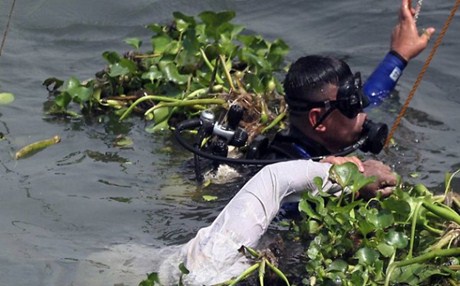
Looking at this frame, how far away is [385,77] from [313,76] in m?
1.04

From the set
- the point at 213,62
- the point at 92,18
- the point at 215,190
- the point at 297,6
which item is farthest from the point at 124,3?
the point at 215,190

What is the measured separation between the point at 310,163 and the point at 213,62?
197cm

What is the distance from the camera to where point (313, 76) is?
4500mm

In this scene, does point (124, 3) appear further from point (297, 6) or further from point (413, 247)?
point (413, 247)

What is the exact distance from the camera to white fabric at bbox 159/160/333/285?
3807mm

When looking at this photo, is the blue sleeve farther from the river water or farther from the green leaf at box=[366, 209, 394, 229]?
the green leaf at box=[366, 209, 394, 229]

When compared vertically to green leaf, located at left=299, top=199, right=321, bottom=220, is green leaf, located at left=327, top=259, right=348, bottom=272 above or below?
below

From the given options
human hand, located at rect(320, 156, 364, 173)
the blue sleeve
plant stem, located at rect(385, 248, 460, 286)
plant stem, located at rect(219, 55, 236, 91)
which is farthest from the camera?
plant stem, located at rect(219, 55, 236, 91)

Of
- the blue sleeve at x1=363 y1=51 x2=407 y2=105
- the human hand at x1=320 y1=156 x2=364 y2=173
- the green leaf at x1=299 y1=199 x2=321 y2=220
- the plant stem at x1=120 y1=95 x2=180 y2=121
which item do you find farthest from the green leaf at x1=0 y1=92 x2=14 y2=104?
the green leaf at x1=299 y1=199 x2=321 y2=220

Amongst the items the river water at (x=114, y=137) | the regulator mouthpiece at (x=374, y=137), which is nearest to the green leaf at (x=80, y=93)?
the river water at (x=114, y=137)

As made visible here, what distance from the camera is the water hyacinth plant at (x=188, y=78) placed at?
219 inches

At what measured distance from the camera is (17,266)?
14.3ft

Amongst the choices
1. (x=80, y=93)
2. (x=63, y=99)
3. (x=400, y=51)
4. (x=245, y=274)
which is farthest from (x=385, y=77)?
(x=245, y=274)

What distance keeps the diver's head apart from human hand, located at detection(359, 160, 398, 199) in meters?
0.47
